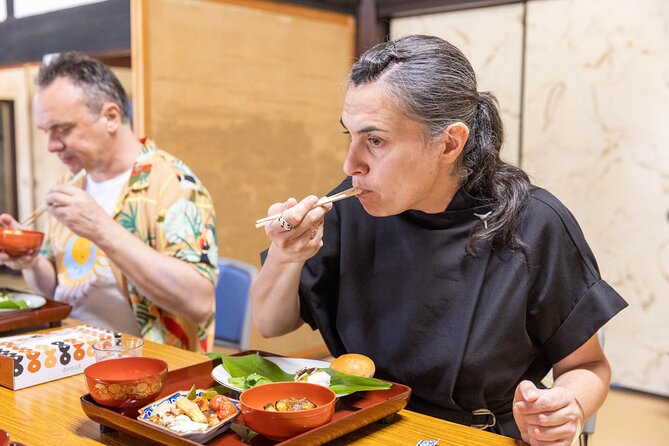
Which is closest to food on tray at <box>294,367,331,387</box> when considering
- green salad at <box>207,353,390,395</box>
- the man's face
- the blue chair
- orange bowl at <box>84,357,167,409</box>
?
green salad at <box>207,353,390,395</box>

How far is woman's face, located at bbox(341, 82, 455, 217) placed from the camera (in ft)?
4.77

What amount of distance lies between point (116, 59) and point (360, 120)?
103 inches

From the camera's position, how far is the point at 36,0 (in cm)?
409

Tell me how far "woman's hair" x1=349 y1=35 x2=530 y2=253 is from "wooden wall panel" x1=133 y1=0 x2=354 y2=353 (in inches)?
91.0

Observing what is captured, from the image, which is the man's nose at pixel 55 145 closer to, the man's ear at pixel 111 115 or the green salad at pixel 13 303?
the man's ear at pixel 111 115

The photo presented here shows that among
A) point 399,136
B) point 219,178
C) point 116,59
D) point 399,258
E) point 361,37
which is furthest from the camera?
point 361,37

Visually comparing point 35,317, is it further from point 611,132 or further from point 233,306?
point 611,132

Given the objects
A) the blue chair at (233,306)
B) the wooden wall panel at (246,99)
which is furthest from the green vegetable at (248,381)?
the wooden wall panel at (246,99)

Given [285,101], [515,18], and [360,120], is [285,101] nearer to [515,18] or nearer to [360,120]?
[515,18]

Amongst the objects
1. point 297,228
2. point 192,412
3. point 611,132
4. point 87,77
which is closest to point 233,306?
point 87,77

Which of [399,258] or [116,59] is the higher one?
[116,59]

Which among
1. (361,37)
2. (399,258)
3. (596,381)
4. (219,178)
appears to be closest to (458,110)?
(399,258)

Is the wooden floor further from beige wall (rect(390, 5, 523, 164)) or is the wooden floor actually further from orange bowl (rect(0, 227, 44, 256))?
beige wall (rect(390, 5, 523, 164))

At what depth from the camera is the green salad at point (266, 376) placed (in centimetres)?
133
